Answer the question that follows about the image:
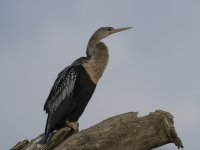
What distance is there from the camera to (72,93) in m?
7.86

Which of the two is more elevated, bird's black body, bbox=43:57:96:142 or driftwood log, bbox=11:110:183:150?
bird's black body, bbox=43:57:96:142

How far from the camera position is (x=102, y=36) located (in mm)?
8531

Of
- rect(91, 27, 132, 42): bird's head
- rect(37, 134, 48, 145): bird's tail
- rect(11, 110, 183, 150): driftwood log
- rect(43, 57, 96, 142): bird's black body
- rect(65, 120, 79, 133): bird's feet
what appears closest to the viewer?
rect(11, 110, 183, 150): driftwood log

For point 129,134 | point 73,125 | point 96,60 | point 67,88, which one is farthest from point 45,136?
point 129,134

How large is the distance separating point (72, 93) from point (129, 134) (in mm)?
1668

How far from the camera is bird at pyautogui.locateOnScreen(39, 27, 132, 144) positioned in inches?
309

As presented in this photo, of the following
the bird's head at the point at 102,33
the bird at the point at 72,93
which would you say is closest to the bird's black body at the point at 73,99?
the bird at the point at 72,93

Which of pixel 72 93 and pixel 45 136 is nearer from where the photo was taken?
pixel 45 136

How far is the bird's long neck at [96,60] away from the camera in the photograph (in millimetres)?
7984

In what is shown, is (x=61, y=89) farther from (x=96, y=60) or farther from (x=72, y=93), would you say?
(x=96, y=60)

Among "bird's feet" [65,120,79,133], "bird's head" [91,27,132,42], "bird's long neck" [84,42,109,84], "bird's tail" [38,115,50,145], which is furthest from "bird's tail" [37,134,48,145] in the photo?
"bird's head" [91,27,132,42]

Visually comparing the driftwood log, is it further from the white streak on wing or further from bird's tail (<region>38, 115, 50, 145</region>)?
the white streak on wing

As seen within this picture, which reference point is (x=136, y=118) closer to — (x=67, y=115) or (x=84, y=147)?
(x=84, y=147)

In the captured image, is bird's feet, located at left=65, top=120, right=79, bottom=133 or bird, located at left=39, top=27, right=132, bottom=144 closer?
bird's feet, located at left=65, top=120, right=79, bottom=133
